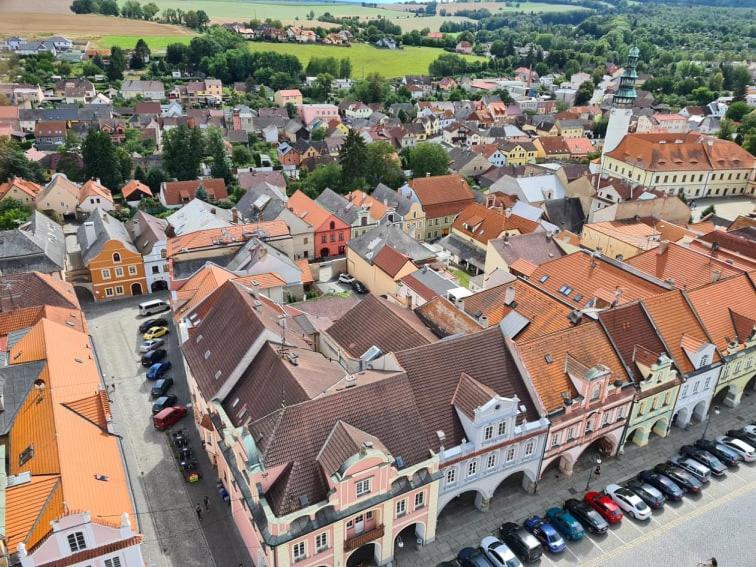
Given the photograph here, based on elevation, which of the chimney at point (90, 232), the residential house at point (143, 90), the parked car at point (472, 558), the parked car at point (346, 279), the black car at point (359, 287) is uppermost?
the residential house at point (143, 90)

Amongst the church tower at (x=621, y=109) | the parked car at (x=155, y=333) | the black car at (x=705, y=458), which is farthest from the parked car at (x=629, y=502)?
the church tower at (x=621, y=109)

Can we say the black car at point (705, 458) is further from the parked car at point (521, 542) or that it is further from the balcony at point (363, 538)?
the balcony at point (363, 538)

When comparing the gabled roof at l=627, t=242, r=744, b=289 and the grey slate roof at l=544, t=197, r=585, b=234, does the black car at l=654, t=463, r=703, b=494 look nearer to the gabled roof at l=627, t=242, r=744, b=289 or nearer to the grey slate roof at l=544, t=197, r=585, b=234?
the gabled roof at l=627, t=242, r=744, b=289

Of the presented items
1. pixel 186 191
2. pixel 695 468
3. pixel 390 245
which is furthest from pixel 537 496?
pixel 186 191

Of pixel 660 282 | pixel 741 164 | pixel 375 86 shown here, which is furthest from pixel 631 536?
pixel 375 86

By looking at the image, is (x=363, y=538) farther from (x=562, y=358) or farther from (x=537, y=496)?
(x=562, y=358)

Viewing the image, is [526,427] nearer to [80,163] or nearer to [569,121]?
[80,163]
